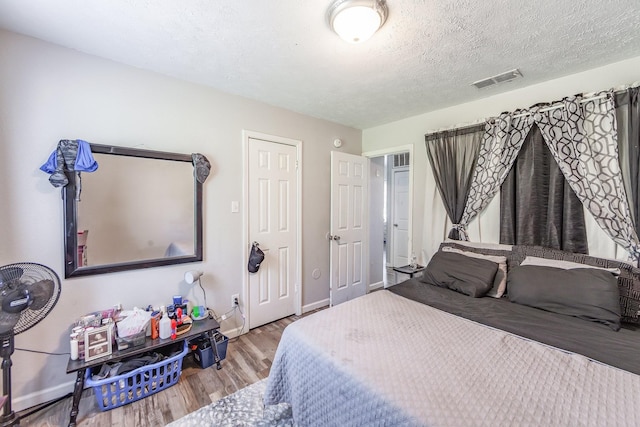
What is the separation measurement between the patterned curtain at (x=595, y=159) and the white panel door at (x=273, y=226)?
2.39 m

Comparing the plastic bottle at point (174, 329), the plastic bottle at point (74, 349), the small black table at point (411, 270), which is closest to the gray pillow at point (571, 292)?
the small black table at point (411, 270)

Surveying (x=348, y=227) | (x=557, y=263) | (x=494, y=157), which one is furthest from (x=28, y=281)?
(x=494, y=157)

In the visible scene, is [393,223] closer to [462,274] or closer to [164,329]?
[462,274]

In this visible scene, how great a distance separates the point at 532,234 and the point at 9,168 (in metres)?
3.80

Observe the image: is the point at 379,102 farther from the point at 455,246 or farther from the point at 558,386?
the point at 558,386

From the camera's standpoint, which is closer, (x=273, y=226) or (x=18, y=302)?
(x=18, y=302)

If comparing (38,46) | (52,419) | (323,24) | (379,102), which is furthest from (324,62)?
(52,419)

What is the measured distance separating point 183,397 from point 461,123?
3.32 m

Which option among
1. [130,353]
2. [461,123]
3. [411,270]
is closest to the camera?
[130,353]

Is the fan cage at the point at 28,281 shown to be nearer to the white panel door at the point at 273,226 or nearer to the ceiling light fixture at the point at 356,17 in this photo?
the white panel door at the point at 273,226

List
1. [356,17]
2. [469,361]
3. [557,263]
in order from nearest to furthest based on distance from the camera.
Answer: [469,361]
[356,17]
[557,263]

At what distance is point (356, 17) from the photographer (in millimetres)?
1348

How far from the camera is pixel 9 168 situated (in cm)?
160

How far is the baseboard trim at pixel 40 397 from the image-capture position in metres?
1.64
